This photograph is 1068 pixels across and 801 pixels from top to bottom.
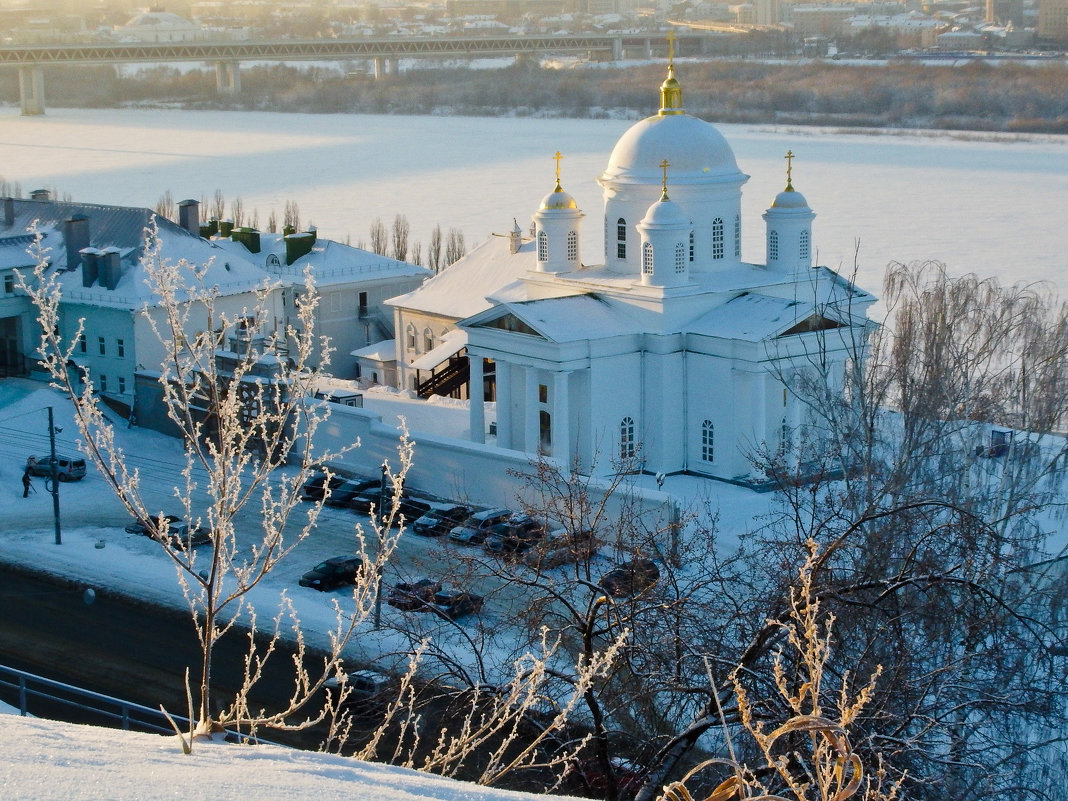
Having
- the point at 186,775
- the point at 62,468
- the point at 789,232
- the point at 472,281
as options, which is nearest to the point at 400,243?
the point at 472,281

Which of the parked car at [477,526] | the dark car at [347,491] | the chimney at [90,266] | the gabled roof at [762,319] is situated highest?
the chimney at [90,266]

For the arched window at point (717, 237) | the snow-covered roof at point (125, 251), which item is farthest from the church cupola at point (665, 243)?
the snow-covered roof at point (125, 251)

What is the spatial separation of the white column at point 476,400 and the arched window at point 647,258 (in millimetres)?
2612

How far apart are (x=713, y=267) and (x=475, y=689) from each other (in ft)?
51.2

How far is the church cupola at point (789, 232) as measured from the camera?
76.4 ft

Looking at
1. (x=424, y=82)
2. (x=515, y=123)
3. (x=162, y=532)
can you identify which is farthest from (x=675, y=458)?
(x=424, y=82)

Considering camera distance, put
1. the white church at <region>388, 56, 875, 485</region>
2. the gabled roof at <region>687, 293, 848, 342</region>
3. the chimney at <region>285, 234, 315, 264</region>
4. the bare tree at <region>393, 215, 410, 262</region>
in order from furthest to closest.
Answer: the bare tree at <region>393, 215, 410, 262</region> → the chimney at <region>285, 234, 315, 264</region> → the white church at <region>388, 56, 875, 485</region> → the gabled roof at <region>687, 293, 848, 342</region>

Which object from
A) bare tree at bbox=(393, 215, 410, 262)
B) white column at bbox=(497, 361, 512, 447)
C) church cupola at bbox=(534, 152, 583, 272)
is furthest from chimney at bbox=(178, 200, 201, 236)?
white column at bbox=(497, 361, 512, 447)

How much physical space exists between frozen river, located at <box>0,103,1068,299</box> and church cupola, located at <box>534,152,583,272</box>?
37.2 feet

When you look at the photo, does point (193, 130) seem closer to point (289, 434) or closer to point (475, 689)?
point (289, 434)

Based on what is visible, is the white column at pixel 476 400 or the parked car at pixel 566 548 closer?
the parked car at pixel 566 548

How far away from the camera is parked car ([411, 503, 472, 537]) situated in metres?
19.7

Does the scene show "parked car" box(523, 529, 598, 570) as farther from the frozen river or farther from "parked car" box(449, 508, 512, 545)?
the frozen river

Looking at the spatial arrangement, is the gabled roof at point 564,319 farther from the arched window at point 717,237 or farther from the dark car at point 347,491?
the dark car at point 347,491
